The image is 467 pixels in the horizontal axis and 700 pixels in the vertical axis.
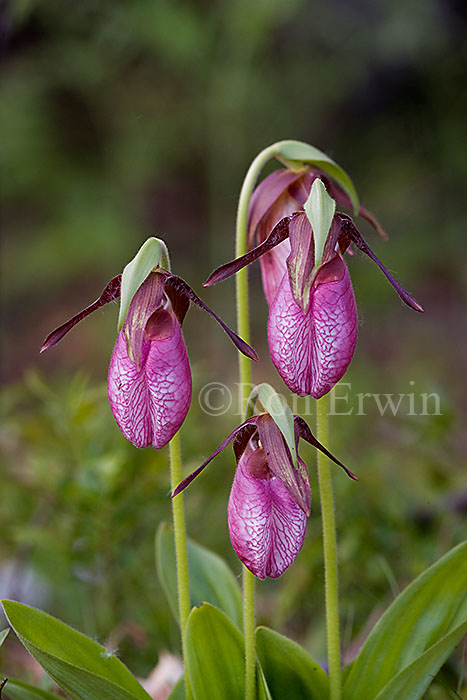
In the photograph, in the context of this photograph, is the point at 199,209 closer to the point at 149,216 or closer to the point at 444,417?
the point at 149,216

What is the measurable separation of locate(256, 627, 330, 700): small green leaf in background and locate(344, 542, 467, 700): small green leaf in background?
1.7 inches

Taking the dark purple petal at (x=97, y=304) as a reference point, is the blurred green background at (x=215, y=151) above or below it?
above

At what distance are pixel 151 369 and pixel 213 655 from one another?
1.12 feet

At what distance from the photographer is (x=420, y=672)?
73cm

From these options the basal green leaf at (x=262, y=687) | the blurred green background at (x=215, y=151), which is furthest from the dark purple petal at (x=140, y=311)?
the blurred green background at (x=215, y=151)

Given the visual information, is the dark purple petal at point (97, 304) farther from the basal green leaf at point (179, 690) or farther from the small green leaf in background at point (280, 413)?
the basal green leaf at point (179, 690)

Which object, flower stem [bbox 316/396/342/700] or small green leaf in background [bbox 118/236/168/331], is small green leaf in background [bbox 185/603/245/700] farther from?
small green leaf in background [bbox 118/236/168/331]

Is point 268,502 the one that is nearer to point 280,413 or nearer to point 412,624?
point 280,413

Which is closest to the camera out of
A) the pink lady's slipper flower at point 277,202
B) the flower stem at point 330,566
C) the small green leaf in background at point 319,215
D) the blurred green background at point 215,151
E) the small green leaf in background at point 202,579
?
the small green leaf in background at point 319,215

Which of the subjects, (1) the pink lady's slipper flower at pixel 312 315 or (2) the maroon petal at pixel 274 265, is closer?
(1) the pink lady's slipper flower at pixel 312 315

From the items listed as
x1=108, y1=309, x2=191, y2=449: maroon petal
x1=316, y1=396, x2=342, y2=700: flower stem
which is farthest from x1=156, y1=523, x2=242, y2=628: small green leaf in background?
x1=108, y1=309, x2=191, y2=449: maroon petal

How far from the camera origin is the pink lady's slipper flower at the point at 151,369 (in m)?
0.69

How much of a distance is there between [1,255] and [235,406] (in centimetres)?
212

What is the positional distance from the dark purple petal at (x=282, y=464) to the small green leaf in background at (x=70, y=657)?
0.86ft
